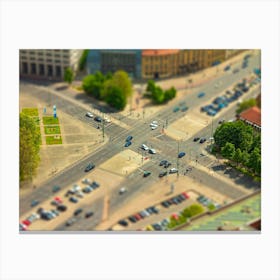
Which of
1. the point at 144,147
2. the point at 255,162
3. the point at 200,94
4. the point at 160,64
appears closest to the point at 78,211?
the point at 144,147

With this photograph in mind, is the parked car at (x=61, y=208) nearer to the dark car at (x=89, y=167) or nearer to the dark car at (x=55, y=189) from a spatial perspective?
the dark car at (x=55, y=189)

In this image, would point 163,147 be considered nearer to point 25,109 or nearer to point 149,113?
point 149,113

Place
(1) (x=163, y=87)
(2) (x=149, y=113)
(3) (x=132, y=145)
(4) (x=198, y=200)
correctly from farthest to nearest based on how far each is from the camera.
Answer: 1. (1) (x=163, y=87)
2. (2) (x=149, y=113)
3. (3) (x=132, y=145)
4. (4) (x=198, y=200)

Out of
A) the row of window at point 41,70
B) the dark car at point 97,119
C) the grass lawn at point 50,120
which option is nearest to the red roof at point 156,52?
the row of window at point 41,70

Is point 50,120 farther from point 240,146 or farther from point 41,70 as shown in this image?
point 240,146

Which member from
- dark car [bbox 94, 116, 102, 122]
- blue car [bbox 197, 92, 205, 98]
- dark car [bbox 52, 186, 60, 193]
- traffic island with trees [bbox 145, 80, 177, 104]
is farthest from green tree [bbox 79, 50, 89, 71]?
dark car [bbox 52, 186, 60, 193]

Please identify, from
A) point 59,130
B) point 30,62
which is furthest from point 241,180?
point 30,62

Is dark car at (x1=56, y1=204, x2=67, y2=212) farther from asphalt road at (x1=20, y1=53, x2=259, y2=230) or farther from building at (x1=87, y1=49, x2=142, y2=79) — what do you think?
building at (x1=87, y1=49, x2=142, y2=79)
